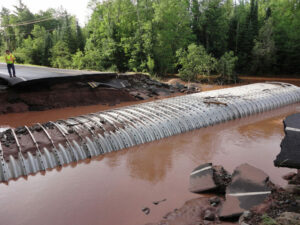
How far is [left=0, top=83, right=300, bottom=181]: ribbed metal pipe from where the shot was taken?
28.7 feet

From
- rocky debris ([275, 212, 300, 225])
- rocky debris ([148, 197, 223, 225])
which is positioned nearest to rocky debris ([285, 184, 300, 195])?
rocky debris ([275, 212, 300, 225])

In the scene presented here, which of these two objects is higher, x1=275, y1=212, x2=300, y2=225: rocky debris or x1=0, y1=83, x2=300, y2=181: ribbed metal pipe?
x1=0, y1=83, x2=300, y2=181: ribbed metal pipe

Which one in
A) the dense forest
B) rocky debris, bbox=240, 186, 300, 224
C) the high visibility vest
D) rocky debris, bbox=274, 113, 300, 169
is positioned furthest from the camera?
the dense forest

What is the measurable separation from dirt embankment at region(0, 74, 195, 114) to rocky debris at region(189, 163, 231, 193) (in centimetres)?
1271

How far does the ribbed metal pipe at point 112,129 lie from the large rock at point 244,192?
196 inches

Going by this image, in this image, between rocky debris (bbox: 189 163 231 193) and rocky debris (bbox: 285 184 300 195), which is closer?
rocky debris (bbox: 285 184 300 195)

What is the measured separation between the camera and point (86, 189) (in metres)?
7.56

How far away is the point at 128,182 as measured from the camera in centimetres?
792

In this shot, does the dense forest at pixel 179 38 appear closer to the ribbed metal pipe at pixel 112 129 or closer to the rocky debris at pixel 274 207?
the ribbed metal pipe at pixel 112 129

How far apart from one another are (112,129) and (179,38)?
28.4 metres

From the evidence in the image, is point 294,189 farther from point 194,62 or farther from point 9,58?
point 194,62

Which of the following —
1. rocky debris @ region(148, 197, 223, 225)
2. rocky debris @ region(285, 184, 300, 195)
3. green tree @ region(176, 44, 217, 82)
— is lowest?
rocky debris @ region(148, 197, 223, 225)

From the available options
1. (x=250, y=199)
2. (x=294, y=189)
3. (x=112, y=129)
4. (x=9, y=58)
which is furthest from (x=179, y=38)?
(x=250, y=199)

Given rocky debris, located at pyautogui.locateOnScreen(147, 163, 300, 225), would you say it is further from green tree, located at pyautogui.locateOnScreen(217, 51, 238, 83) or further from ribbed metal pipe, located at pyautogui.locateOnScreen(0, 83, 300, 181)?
green tree, located at pyautogui.locateOnScreen(217, 51, 238, 83)
